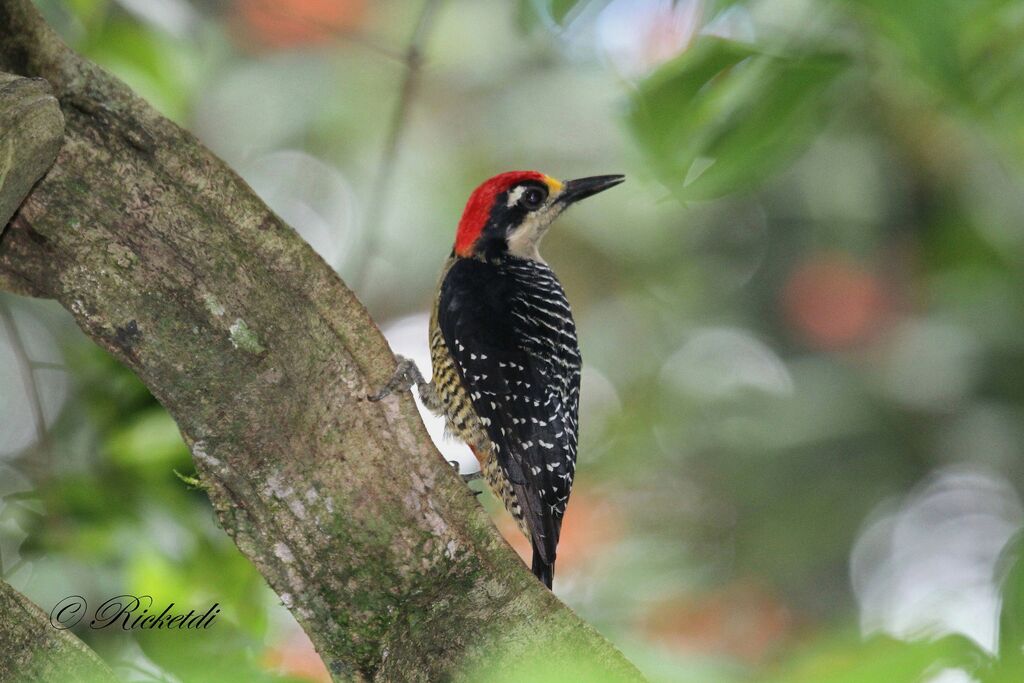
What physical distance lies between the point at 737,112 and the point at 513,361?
152 cm

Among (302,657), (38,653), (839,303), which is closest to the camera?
(38,653)

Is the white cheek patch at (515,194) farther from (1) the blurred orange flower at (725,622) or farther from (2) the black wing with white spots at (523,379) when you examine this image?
(1) the blurred orange flower at (725,622)

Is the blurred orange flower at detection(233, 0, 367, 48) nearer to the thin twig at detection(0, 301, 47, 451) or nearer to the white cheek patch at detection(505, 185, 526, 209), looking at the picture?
the white cheek patch at detection(505, 185, 526, 209)

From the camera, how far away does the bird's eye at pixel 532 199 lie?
376 centimetres

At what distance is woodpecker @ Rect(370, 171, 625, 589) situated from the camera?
126 inches

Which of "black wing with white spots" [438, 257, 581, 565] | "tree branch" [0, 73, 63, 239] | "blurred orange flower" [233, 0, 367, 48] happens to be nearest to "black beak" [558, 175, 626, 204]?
"black wing with white spots" [438, 257, 581, 565]

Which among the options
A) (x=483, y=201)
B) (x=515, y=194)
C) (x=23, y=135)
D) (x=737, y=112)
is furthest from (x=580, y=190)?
(x=23, y=135)

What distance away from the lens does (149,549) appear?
2863 millimetres

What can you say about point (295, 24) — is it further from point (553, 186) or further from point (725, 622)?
point (725, 622)

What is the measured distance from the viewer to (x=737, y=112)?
1.91 metres

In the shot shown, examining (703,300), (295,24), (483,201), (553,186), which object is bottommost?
(483,201)

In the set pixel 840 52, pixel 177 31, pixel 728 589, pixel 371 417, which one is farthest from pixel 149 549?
pixel 728 589

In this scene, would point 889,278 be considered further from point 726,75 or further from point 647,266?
point 726,75

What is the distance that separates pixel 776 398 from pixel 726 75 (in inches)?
163
